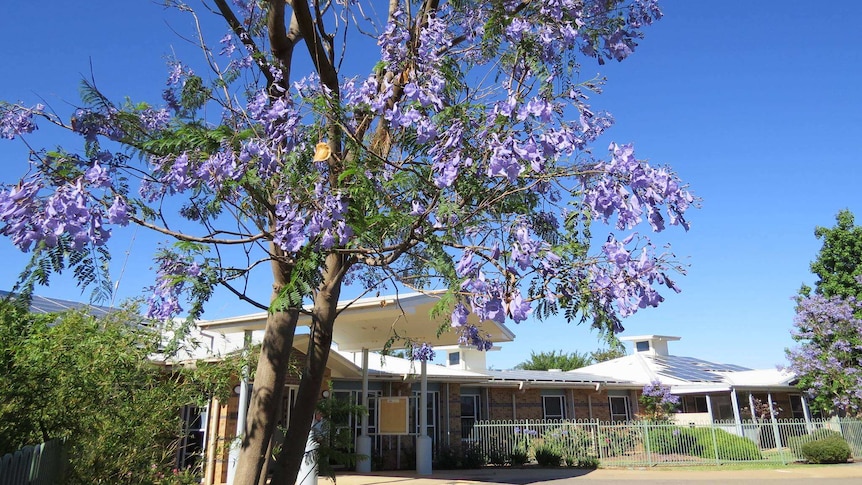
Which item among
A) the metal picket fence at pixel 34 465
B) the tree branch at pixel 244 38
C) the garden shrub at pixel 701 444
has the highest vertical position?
the tree branch at pixel 244 38

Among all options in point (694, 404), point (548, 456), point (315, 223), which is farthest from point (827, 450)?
point (315, 223)

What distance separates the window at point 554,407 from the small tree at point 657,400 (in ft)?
10.0

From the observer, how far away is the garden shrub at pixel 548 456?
20.6m

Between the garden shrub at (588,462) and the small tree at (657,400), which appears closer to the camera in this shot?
the garden shrub at (588,462)

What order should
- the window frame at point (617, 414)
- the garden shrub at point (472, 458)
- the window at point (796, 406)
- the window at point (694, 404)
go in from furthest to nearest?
the window at point (796, 406) < the window at point (694, 404) < the window frame at point (617, 414) < the garden shrub at point (472, 458)

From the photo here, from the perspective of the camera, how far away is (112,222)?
11.9 feet

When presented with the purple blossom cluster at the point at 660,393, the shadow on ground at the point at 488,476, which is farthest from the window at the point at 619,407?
the shadow on ground at the point at 488,476

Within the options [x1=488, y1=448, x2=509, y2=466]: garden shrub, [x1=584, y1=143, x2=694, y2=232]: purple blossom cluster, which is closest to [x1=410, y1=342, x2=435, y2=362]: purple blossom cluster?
[x1=584, y1=143, x2=694, y2=232]: purple blossom cluster

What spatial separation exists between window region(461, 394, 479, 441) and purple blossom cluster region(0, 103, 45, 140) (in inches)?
760

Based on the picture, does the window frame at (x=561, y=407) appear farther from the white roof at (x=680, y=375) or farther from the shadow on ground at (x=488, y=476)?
the shadow on ground at (x=488, y=476)

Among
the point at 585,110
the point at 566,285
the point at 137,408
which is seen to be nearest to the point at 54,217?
the point at 566,285

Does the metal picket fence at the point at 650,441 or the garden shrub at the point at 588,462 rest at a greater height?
the metal picket fence at the point at 650,441

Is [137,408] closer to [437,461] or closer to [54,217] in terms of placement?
[54,217]

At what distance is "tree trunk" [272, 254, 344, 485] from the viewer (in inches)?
210
